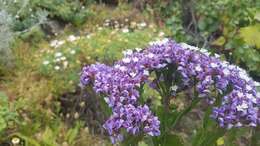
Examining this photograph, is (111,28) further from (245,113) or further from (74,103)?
(245,113)

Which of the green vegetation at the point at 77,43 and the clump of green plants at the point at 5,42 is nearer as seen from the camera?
the green vegetation at the point at 77,43

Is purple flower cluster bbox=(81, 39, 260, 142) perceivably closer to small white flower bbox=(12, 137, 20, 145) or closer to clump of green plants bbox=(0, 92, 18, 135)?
small white flower bbox=(12, 137, 20, 145)

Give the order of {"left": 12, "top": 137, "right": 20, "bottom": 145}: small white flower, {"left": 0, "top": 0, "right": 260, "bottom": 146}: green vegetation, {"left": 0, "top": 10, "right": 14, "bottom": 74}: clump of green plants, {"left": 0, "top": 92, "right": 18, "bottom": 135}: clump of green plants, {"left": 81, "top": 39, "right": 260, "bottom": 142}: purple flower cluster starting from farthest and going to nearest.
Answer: {"left": 0, "top": 10, "right": 14, "bottom": 74}: clump of green plants
{"left": 0, "top": 0, "right": 260, "bottom": 146}: green vegetation
{"left": 0, "top": 92, "right": 18, "bottom": 135}: clump of green plants
{"left": 12, "top": 137, "right": 20, "bottom": 145}: small white flower
{"left": 81, "top": 39, "right": 260, "bottom": 142}: purple flower cluster

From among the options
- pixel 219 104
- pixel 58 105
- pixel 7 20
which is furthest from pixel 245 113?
pixel 7 20

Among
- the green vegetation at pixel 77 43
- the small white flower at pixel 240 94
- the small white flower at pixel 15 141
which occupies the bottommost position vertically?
the green vegetation at pixel 77 43

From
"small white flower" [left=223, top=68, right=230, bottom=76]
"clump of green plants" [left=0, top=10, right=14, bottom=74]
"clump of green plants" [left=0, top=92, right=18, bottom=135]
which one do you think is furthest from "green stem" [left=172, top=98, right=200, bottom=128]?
"clump of green plants" [left=0, top=10, right=14, bottom=74]

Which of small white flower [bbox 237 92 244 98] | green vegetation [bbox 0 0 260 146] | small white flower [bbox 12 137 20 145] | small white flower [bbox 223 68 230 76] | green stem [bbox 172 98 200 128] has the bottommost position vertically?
green vegetation [bbox 0 0 260 146]

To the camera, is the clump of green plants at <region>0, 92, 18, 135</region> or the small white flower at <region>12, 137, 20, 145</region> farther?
the clump of green plants at <region>0, 92, 18, 135</region>

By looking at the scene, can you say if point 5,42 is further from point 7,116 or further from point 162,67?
point 162,67

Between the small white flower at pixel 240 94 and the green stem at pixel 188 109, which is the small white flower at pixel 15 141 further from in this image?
the small white flower at pixel 240 94

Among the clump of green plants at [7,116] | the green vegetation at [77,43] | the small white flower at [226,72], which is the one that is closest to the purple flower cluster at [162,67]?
the small white flower at [226,72]
